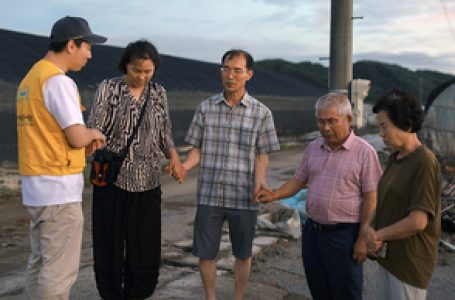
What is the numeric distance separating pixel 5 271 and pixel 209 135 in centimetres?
270

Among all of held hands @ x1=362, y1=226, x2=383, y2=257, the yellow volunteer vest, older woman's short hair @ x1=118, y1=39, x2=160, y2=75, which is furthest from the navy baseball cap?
held hands @ x1=362, y1=226, x2=383, y2=257

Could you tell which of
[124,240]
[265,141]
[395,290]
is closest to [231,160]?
[265,141]

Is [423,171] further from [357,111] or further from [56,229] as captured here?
[357,111]

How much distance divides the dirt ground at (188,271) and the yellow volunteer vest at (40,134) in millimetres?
1608

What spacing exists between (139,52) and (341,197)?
1.55 meters

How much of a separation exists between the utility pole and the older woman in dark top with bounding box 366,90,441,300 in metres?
6.41

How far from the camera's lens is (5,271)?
5.07 m

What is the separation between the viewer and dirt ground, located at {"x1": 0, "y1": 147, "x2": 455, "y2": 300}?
432 centimetres

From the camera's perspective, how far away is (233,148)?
146 inches

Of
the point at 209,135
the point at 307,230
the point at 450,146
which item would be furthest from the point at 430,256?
the point at 450,146

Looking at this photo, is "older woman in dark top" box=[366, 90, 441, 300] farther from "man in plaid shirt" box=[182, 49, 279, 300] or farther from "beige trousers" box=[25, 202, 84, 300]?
"beige trousers" box=[25, 202, 84, 300]

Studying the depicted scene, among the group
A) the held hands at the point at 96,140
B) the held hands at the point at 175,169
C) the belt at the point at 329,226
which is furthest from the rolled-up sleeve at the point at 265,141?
the held hands at the point at 96,140

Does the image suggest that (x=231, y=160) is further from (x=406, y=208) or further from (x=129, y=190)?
(x=406, y=208)

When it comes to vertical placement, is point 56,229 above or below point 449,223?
above
